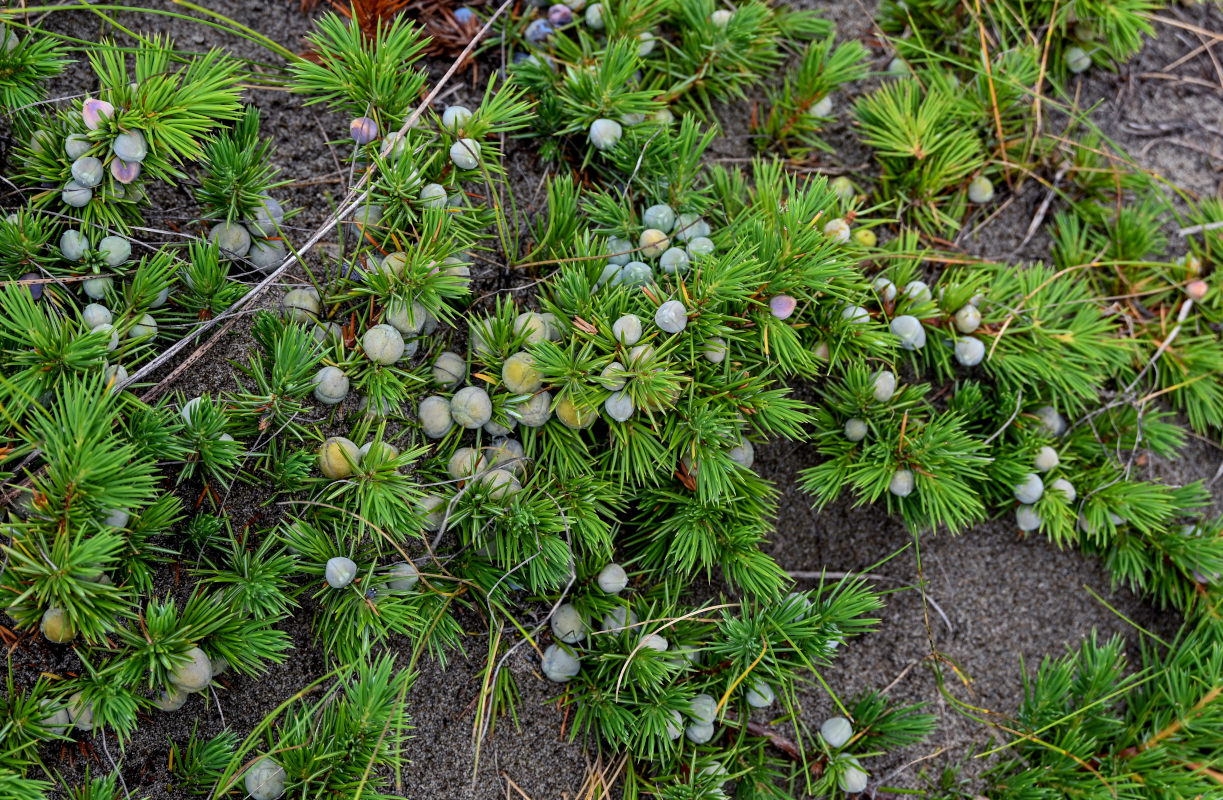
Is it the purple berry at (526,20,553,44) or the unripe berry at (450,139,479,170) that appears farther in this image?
the purple berry at (526,20,553,44)

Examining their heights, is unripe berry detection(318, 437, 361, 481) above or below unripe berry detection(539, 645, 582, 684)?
above

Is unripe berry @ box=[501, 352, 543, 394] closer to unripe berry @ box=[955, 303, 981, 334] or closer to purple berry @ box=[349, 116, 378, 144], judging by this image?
purple berry @ box=[349, 116, 378, 144]

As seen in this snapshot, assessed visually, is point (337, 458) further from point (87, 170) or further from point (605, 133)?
point (605, 133)

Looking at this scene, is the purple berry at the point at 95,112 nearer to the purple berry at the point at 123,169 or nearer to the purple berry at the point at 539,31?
the purple berry at the point at 123,169

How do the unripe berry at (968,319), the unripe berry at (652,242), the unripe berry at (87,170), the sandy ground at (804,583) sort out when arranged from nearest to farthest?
1. the unripe berry at (87,170)
2. the sandy ground at (804,583)
3. the unripe berry at (652,242)
4. the unripe berry at (968,319)

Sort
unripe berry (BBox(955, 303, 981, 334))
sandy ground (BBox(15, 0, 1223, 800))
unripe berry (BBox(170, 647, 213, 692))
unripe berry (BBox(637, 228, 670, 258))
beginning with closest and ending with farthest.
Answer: unripe berry (BBox(170, 647, 213, 692)) < sandy ground (BBox(15, 0, 1223, 800)) < unripe berry (BBox(637, 228, 670, 258)) < unripe berry (BBox(955, 303, 981, 334))

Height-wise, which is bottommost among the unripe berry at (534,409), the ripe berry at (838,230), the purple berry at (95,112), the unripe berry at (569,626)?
the unripe berry at (569,626)

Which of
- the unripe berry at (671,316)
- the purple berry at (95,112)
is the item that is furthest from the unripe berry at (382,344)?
the purple berry at (95,112)

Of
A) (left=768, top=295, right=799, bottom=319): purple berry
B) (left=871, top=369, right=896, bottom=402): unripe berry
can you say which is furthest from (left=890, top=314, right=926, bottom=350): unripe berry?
(left=768, top=295, right=799, bottom=319): purple berry

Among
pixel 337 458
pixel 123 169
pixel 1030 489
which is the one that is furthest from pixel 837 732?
pixel 123 169
